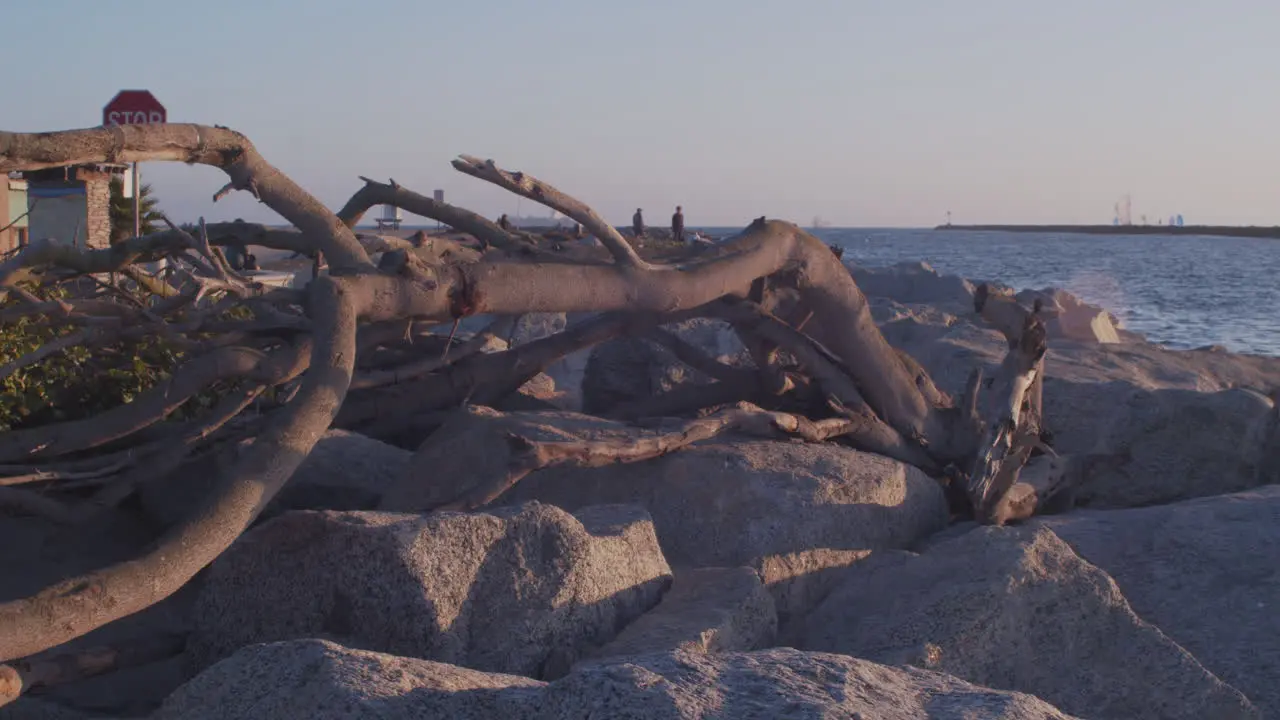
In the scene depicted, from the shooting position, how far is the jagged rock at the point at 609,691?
88.8 inches

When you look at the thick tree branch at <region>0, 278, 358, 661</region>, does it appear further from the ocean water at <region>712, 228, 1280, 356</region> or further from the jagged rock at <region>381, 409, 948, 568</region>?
the ocean water at <region>712, 228, 1280, 356</region>

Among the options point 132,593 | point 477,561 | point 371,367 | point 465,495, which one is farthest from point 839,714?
point 371,367

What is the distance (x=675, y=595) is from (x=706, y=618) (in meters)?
0.36

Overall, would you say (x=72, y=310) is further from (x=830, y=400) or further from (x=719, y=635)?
(x=830, y=400)

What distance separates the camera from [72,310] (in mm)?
4387

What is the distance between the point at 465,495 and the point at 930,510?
239cm

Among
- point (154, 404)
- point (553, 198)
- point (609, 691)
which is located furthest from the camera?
point (553, 198)

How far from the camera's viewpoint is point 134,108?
43.1 ft

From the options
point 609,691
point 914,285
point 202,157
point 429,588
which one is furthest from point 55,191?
point 609,691

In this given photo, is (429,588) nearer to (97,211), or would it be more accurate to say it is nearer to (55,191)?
(55,191)

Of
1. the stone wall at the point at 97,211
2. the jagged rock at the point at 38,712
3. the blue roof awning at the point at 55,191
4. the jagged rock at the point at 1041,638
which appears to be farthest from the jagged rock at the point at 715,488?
the stone wall at the point at 97,211

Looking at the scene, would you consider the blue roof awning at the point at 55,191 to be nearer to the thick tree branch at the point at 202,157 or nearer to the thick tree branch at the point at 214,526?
the thick tree branch at the point at 202,157

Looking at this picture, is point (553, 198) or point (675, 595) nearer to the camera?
point (675, 595)

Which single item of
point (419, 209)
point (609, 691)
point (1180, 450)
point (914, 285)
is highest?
point (419, 209)
